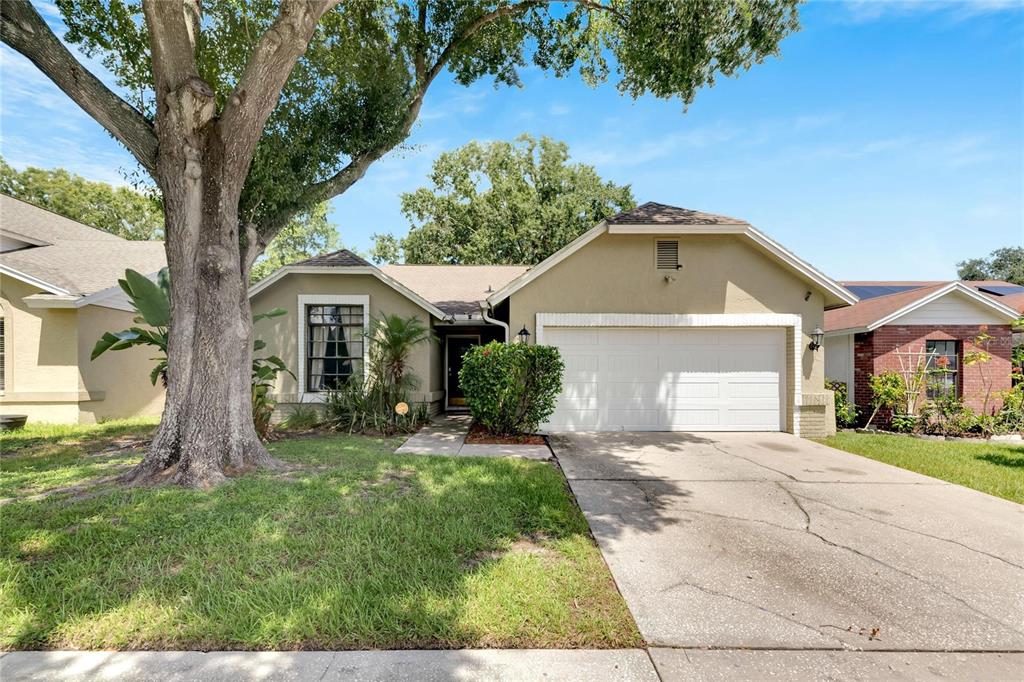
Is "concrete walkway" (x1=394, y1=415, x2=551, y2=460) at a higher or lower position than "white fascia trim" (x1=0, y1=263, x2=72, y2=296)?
lower

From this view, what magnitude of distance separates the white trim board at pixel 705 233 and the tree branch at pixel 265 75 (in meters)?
5.18

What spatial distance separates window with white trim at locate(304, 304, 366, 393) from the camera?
10703 millimetres

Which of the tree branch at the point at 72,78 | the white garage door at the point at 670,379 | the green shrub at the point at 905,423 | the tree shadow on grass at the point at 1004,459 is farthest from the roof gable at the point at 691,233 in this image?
the tree branch at the point at 72,78

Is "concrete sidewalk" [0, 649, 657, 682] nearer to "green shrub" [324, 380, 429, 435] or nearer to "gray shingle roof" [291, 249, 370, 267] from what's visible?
"green shrub" [324, 380, 429, 435]

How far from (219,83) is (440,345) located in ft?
25.8

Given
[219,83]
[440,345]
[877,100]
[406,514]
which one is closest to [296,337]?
[440,345]

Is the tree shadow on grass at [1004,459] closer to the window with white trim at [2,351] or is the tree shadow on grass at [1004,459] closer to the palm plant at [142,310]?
the palm plant at [142,310]

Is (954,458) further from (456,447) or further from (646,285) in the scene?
(456,447)

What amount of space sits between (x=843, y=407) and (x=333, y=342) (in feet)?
43.3

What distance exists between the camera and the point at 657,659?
2496 mm

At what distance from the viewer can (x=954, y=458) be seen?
7.75 metres

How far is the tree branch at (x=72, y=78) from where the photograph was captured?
5.04m

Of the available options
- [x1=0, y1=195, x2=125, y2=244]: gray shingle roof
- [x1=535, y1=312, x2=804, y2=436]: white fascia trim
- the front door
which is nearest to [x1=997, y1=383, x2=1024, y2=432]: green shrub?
[x1=535, y1=312, x2=804, y2=436]: white fascia trim

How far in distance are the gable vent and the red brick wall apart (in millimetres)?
6167
